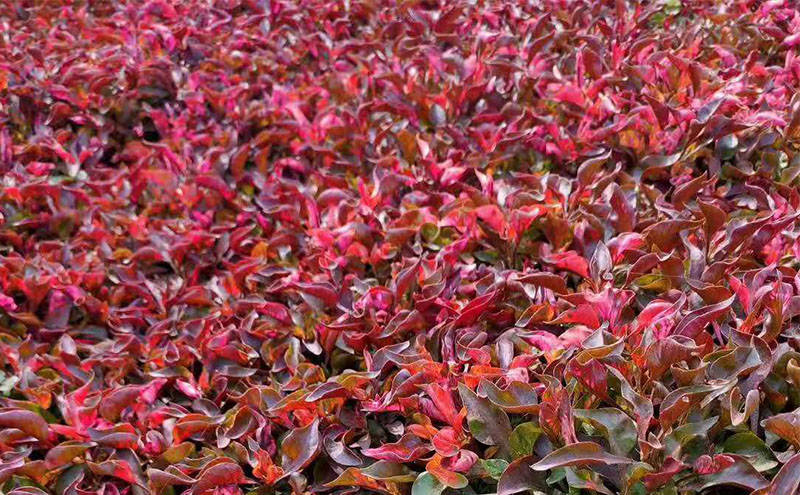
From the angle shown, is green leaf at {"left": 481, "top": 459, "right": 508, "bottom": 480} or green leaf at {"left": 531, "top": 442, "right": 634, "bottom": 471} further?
green leaf at {"left": 481, "top": 459, "right": 508, "bottom": 480}

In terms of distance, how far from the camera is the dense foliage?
1602 millimetres

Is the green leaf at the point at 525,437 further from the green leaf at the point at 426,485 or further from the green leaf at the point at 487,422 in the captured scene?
the green leaf at the point at 426,485

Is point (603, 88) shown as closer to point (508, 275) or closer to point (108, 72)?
point (508, 275)

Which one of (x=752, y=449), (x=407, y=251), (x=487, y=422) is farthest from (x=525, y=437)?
(x=407, y=251)

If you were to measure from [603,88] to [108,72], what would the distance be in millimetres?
2099

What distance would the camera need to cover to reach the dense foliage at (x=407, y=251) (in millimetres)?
1602

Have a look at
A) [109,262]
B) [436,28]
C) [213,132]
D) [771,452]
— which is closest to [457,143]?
[436,28]

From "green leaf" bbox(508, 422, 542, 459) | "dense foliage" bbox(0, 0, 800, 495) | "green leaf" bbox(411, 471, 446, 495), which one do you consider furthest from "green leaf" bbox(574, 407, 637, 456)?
"green leaf" bbox(411, 471, 446, 495)

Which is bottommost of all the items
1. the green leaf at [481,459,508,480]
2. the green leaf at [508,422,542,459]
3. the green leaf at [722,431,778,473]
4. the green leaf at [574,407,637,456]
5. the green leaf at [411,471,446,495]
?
the green leaf at [411,471,446,495]

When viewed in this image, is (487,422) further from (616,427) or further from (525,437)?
(616,427)

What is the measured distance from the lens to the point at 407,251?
238cm

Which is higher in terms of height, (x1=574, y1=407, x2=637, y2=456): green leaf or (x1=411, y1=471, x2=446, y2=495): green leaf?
(x1=574, y1=407, x2=637, y2=456): green leaf

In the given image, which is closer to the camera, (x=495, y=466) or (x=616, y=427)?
(x=616, y=427)

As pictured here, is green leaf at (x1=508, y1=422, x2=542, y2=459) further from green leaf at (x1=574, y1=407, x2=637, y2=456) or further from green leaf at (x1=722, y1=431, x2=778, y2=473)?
green leaf at (x1=722, y1=431, x2=778, y2=473)
